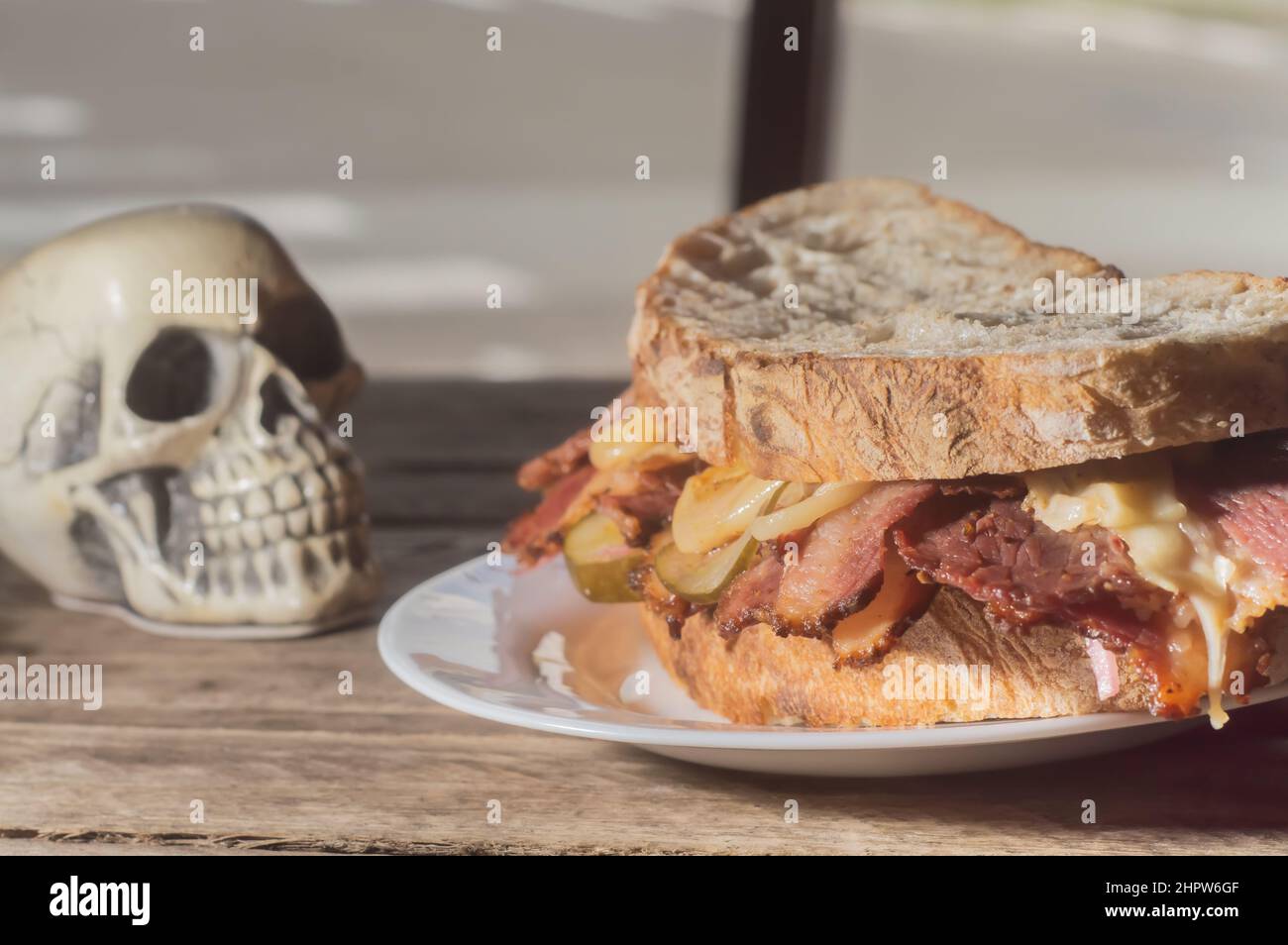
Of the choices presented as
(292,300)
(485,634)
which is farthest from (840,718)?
(292,300)

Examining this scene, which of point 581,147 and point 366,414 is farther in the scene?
point 581,147

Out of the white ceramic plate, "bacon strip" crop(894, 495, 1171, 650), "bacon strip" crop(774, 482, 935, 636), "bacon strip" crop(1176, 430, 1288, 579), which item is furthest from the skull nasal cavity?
"bacon strip" crop(1176, 430, 1288, 579)

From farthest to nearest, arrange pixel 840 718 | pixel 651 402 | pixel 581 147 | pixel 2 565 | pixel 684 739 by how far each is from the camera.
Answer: pixel 581 147
pixel 2 565
pixel 651 402
pixel 840 718
pixel 684 739

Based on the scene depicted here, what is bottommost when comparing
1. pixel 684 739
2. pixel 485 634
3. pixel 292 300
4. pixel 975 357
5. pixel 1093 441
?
pixel 684 739

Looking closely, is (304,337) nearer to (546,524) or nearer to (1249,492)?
(546,524)

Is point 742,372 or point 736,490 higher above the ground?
point 742,372

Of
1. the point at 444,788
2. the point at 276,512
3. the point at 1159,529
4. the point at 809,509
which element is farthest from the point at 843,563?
the point at 276,512

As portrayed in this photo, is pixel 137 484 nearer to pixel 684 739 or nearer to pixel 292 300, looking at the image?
pixel 292 300
